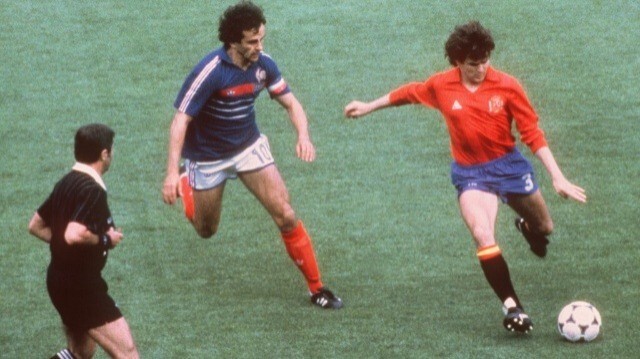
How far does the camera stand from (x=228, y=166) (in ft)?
38.4

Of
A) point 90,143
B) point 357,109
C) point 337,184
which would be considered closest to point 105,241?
point 90,143

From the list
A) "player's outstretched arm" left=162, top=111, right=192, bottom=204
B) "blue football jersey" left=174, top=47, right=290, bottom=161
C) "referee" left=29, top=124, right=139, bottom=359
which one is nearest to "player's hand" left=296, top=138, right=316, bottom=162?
"blue football jersey" left=174, top=47, right=290, bottom=161

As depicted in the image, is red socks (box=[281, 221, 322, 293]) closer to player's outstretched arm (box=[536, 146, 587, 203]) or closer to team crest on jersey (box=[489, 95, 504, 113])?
team crest on jersey (box=[489, 95, 504, 113])

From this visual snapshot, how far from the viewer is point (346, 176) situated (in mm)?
14617

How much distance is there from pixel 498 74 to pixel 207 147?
2.17 meters

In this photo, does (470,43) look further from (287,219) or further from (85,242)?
(85,242)

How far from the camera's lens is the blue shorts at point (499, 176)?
436 inches

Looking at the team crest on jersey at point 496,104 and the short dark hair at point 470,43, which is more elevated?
the short dark hair at point 470,43

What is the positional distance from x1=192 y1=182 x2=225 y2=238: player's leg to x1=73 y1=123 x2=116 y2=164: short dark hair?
2835 millimetres

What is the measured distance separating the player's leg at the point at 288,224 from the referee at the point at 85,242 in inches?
101

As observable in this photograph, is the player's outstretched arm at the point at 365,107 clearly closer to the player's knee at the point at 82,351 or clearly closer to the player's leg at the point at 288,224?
the player's leg at the point at 288,224

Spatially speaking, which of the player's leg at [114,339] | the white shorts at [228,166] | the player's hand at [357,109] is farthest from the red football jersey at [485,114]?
the player's leg at [114,339]

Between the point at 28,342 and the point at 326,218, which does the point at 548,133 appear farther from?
the point at 28,342

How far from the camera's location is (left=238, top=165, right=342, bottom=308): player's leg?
11562mm
